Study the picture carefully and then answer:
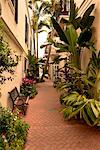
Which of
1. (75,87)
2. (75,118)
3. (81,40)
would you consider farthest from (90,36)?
(75,118)

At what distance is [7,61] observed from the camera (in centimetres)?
582

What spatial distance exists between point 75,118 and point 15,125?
3.83 m

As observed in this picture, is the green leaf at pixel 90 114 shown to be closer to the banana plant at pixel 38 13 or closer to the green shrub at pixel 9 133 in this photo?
the green shrub at pixel 9 133

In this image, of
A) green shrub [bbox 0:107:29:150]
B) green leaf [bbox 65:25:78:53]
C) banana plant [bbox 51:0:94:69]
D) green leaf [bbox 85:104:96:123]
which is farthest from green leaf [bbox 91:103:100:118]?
green leaf [bbox 65:25:78:53]

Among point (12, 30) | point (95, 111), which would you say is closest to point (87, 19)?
point (12, 30)

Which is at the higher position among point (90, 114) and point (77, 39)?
point (77, 39)

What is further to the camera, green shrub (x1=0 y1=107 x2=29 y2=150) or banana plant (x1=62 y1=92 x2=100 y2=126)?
banana plant (x1=62 y1=92 x2=100 y2=126)

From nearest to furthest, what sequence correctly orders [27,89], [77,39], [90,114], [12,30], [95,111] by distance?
[95,111] < [90,114] < [77,39] < [12,30] < [27,89]

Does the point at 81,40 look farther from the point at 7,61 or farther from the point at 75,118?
the point at 7,61

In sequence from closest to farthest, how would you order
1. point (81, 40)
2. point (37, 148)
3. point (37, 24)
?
point (37, 148), point (81, 40), point (37, 24)

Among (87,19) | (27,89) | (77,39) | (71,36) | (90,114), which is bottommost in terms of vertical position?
(27,89)

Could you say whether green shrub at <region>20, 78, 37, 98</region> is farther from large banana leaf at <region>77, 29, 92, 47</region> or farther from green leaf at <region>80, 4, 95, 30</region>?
green leaf at <region>80, 4, 95, 30</region>

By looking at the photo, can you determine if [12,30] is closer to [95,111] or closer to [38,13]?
[95,111]

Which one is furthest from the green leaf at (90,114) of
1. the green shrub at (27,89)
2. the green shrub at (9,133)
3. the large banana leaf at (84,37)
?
the green shrub at (27,89)
